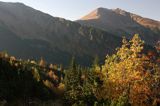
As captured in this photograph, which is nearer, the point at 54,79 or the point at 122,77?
the point at 122,77

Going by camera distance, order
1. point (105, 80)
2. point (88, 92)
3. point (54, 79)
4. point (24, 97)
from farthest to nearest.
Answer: point (54, 79) → point (24, 97) → point (88, 92) → point (105, 80)

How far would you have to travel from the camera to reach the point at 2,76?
91750 millimetres

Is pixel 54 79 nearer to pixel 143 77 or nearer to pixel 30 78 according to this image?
pixel 30 78

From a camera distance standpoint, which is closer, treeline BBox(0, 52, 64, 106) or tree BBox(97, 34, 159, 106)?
tree BBox(97, 34, 159, 106)

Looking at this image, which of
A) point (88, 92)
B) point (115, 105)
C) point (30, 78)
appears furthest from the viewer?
point (30, 78)

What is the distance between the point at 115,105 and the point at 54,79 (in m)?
123

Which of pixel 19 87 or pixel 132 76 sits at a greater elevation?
pixel 132 76

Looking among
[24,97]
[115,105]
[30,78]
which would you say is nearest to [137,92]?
[115,105]

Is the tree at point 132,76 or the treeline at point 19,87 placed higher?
the tree at point 132,76

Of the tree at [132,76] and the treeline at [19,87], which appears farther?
the treeline at [19,87]

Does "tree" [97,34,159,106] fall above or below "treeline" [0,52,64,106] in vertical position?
above

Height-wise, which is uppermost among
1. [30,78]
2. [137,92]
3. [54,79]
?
[137,92]

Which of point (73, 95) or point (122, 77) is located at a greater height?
point (122, 77)

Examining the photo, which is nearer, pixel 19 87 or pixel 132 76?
pixel 132 76
